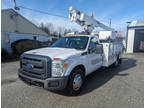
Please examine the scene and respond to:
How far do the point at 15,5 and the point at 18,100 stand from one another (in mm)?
12394

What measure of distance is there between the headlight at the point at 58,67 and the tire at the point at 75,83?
0.42 metres

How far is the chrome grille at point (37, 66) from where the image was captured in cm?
251

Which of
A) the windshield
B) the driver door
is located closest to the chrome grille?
the windshield

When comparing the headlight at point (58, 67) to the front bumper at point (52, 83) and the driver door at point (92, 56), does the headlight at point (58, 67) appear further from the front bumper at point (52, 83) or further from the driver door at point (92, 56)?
the driver door at point (92, 56)

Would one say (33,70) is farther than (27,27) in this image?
No

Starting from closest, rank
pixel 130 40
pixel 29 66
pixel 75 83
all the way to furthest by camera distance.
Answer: pixel 29 66 < pixel 75 83 < pixel 130 40

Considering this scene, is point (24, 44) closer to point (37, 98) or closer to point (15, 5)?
point (15, 5)

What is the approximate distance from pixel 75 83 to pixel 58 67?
968 millimetres

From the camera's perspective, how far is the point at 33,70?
9.01ft

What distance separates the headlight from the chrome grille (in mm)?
129

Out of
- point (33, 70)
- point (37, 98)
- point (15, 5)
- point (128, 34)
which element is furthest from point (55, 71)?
point (128, 34)

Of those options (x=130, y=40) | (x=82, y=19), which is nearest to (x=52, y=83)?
(x=82, y=19)

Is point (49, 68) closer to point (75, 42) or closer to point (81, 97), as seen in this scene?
point (81, 97)

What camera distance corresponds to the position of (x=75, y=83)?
3107 mm
